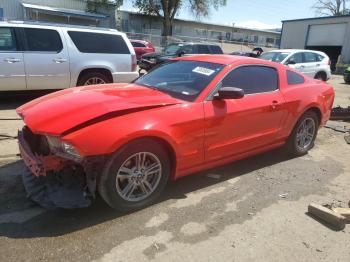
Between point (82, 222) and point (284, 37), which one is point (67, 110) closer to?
point (82, 222)

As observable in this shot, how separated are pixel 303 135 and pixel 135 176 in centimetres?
319

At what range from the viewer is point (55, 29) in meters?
8.34

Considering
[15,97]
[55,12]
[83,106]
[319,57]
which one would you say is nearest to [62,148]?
[83,106]

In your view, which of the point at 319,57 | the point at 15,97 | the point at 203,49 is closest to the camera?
the point at 15,97

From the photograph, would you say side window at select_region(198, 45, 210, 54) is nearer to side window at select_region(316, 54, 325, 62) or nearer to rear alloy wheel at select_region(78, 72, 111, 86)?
side window at select_region(316, 54, 325, 62)

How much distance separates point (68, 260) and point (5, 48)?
6.18m

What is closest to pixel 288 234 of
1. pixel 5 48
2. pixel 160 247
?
pixel 160 247

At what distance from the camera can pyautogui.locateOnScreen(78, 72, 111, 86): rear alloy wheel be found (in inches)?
344

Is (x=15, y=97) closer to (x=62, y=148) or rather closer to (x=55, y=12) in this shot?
(x=62, y=148)

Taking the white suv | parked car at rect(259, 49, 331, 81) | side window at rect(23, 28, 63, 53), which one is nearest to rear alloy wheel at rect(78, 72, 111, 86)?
the white suv

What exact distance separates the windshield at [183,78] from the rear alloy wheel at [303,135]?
1766 millimetres

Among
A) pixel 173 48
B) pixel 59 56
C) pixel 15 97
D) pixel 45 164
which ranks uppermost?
pixel 59 56

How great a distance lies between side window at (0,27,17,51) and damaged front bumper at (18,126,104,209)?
485 cm

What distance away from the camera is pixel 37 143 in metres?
3.90
